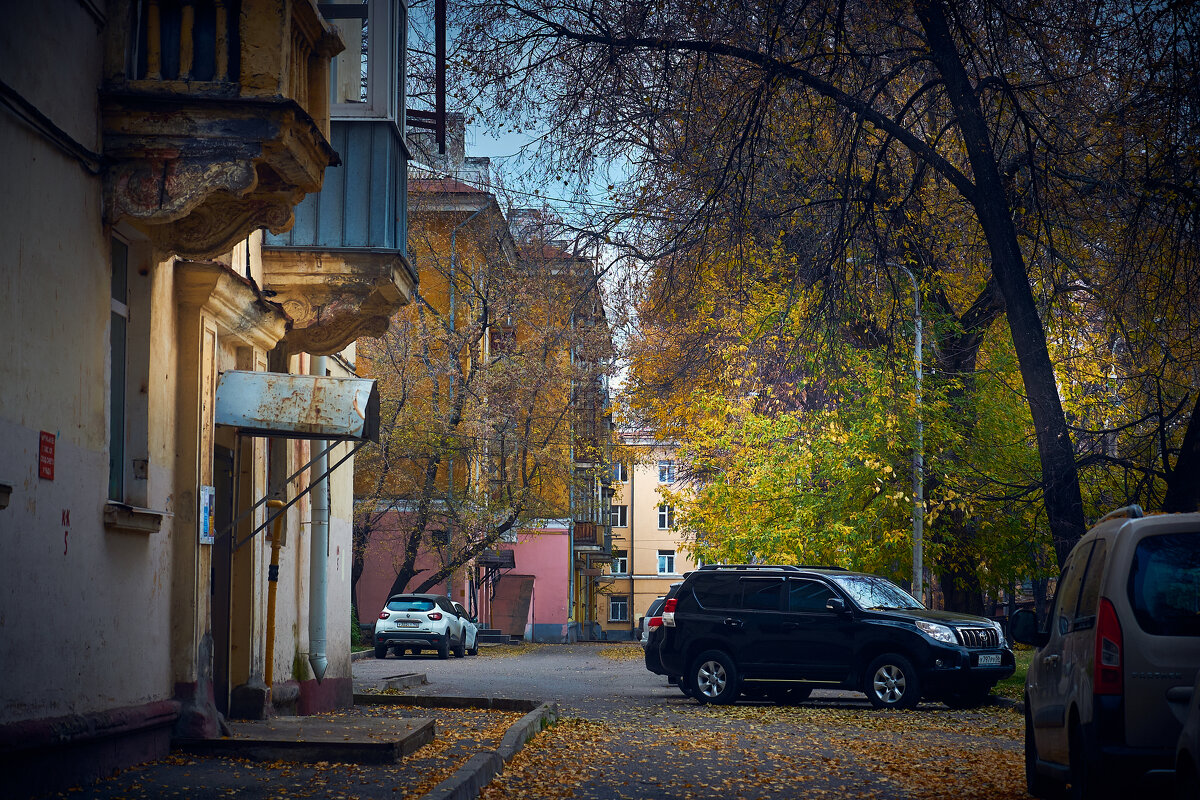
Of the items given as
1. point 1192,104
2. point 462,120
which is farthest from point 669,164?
point 1192,104

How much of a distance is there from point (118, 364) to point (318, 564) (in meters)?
5.20

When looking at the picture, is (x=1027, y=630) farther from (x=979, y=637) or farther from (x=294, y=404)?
(x=979, y=637)

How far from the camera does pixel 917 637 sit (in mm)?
18797

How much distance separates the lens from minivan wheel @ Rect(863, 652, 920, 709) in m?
18.9

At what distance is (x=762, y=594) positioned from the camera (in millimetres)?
20172

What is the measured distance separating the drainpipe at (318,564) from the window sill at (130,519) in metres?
4.52

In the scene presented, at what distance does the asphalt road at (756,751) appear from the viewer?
1016 cm

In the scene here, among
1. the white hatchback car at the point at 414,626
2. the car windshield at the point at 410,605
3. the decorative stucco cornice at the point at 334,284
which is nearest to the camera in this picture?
the decorative stucco cornice at the point at 334,284

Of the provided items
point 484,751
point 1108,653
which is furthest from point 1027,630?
point 484,751

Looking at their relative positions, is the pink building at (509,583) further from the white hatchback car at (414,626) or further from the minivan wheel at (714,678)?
the minivan wheel at (714,678)

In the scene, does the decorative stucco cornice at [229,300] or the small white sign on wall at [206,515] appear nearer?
the decorative stucco cornice at [229,300]

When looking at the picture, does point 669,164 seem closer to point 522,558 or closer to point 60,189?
point 60,189

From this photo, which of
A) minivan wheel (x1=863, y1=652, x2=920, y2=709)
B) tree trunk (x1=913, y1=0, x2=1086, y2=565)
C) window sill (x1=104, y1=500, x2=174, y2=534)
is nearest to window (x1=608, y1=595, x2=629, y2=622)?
minivan wheel (x1=863, y1=652, x2=920, y2=709)

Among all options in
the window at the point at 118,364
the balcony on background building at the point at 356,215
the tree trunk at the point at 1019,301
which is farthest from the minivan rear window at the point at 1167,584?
the tree trunk at the point at 1019,301
